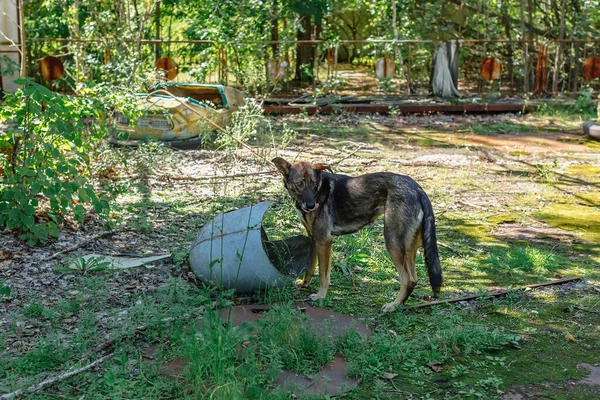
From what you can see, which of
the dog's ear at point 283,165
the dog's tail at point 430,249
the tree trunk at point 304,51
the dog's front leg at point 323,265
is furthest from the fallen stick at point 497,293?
the tree trunk at point 304,51

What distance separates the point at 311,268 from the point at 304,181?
938 millimetres

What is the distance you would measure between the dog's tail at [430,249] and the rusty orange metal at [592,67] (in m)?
15.7

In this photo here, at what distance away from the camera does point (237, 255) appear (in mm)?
5879

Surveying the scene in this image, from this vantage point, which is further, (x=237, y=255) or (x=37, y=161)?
(x=37, y=161)

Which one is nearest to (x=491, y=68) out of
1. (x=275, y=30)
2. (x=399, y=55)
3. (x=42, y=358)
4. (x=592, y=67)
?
(x=399, y=55)

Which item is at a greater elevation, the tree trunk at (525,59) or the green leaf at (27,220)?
the tree trunk at (525,59)

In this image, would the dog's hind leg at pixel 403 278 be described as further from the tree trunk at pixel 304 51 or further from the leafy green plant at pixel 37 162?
the tree trunk at pixel 304 51

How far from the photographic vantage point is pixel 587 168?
1198 cm

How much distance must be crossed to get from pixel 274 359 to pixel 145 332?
116cm

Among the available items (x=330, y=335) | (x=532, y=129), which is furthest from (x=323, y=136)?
(x=330, y=335)

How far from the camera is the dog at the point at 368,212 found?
5.93 m

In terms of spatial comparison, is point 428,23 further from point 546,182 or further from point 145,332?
point 145,332

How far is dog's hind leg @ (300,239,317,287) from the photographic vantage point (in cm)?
643

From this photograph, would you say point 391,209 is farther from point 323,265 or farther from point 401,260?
point 323,265
